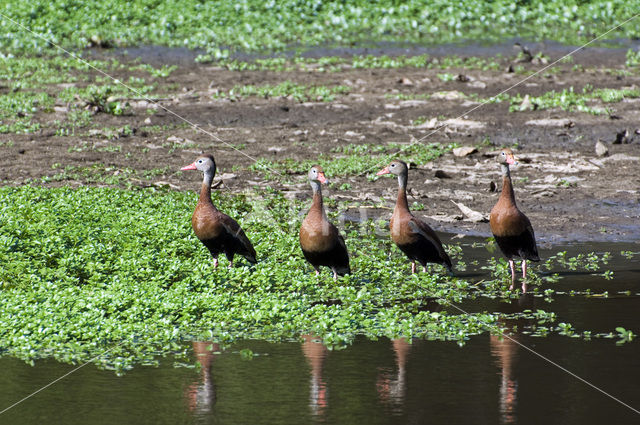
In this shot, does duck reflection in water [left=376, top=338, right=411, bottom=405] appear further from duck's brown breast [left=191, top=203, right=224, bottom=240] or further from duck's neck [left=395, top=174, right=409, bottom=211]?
duck's brown breast [left=191, top=203, right=224, bottom=240]

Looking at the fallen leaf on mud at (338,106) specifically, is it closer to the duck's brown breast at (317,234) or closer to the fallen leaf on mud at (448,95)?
the fallen leaf on mud at (448,95)

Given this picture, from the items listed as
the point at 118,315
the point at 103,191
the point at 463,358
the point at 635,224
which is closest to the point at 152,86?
the point at 103,191

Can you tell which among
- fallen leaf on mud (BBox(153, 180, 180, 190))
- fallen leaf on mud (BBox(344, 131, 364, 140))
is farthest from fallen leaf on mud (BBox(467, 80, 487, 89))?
fallen leaf on mud (BBox(153, 180, 180, 190))

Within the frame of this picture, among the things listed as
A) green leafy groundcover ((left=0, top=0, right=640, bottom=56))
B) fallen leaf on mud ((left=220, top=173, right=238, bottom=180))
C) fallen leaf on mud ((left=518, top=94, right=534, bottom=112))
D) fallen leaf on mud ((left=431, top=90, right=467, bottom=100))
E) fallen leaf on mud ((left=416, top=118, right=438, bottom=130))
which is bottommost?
fallen leaf on mud ((left=220, top=173, right=238, bottom=180))

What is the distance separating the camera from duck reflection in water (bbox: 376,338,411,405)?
6.99 metres

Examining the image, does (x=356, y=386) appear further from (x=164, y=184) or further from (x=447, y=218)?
(x=164, y=184)

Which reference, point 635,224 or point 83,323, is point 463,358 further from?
point 635,224

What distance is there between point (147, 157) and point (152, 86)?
4.87 m

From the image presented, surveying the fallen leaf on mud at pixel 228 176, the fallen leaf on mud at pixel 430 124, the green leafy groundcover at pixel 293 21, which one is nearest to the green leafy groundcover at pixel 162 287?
the fallen leaf on mud at pixel 228 176

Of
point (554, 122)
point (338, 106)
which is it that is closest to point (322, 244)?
point (554, 122)

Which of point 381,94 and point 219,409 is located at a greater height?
point 381,94

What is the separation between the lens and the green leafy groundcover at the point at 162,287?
331 inches

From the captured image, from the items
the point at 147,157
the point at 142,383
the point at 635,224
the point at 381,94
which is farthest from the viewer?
the point at 381,94

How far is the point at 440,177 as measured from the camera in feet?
52.7
